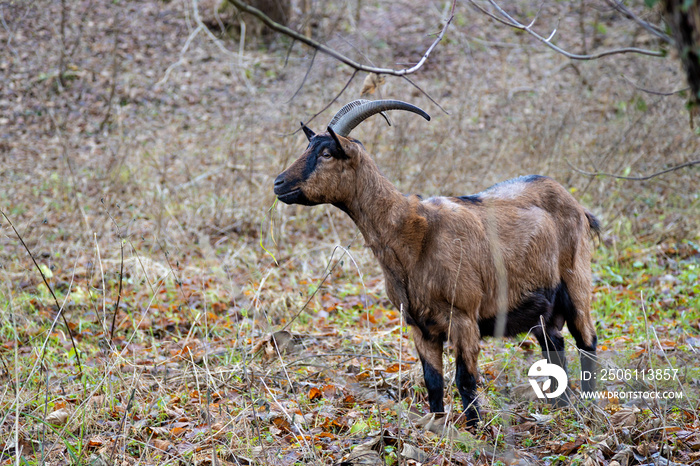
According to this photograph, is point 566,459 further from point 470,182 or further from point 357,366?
point 470,182

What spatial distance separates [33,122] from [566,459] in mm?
12739

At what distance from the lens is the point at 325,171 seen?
14.8 ft

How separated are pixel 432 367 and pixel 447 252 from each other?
2.82 ft

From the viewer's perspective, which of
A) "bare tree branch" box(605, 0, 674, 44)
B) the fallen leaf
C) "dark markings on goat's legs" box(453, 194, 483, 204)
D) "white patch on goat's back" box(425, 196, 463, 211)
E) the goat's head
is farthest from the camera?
"dark markings on goat's legs" box(453, 194, 483, 204)

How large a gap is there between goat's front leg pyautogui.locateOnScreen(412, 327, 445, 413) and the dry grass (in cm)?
32

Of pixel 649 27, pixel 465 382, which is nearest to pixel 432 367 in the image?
pixel 465 382

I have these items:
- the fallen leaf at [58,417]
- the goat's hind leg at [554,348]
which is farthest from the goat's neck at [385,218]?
the fallen leaf at [58,417]

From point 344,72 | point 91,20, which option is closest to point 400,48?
point 344,72

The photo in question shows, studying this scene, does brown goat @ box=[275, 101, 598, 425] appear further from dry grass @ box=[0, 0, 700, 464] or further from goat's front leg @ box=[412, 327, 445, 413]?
dry grass @ box=[0, 0, 700, 464]

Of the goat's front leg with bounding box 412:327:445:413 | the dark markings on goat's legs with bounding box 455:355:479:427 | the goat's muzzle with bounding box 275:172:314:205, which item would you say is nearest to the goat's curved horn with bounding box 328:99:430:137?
the goat's muzzle with bounding box 275:172:314:205

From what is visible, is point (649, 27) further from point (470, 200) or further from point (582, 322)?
point (582, 322)

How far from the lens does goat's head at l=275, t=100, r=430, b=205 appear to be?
449 cm

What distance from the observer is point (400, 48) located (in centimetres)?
1566

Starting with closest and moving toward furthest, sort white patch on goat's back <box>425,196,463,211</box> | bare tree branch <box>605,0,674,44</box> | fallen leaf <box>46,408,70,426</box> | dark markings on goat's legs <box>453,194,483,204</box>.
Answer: bare tree branch <box>605,0,674,44</box> → fallen leaf <box>46,408,70,426</box> → white patch on goat's back <box>425,196,463,211</box> → dark markings on goat's legs <box>453,194,483,204</box>
